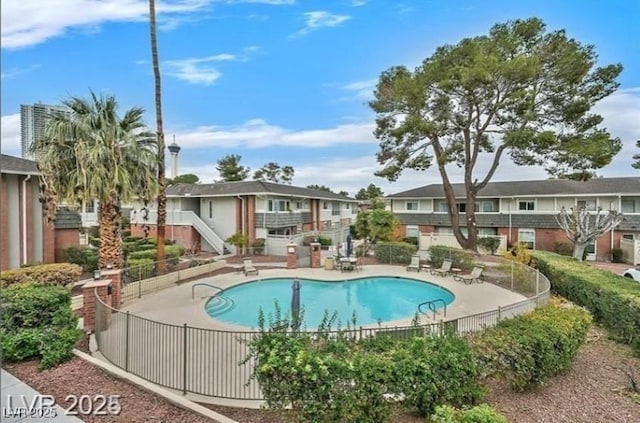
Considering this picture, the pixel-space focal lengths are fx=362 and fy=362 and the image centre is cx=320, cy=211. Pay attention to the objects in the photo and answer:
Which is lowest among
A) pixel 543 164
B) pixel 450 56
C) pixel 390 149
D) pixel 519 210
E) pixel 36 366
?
pixel 36 366

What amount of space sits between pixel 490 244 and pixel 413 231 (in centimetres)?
755

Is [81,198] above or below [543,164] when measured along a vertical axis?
below

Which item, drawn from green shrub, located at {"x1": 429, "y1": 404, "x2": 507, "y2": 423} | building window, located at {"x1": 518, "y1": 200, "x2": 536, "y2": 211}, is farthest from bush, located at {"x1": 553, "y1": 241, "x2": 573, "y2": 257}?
green shrub, located at {"x1": 429, "y1": 404, "x2": 507, "y2": 423}

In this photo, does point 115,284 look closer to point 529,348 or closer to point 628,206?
point 529,348

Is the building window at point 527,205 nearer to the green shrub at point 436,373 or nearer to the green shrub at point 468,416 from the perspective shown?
the green shrub at point 436,373

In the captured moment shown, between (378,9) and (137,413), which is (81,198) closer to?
(137,413)

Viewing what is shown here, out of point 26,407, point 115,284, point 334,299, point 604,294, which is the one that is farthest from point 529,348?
point 115,284

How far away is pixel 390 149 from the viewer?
25.0 meters

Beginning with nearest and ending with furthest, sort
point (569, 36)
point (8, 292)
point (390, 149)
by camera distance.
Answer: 1. point (8, 292)
2. point (569, 36)
3. point (390, 149)

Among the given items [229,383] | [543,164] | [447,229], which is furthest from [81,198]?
[447,229]

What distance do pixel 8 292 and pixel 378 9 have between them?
13.3 metres

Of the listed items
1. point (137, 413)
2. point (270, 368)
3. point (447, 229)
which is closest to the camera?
point (270, 368)

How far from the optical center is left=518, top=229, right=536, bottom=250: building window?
2850cm

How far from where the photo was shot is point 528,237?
2880cm
